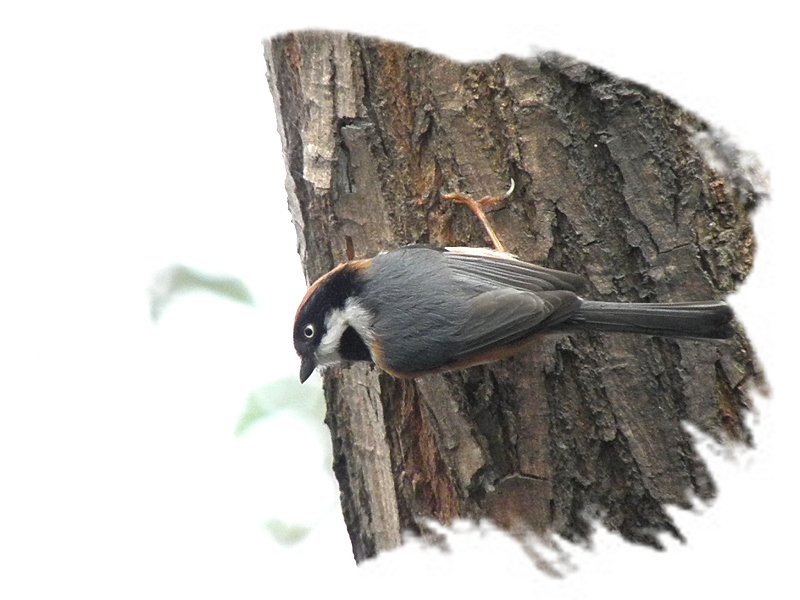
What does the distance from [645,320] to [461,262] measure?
651 mm

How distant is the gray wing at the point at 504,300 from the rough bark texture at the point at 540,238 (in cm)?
7

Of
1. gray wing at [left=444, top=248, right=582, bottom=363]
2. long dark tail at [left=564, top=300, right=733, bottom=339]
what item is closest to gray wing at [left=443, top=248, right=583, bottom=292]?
gray wing at [left=444, top=248, right=582, bottom=363]

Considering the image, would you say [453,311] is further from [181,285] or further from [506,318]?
[181,285]

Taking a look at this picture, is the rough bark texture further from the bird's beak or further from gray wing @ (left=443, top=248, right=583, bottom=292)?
the bird's beak

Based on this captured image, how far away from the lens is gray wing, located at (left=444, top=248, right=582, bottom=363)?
8.24 ft

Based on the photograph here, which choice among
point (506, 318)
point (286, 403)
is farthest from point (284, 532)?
point (506, 318)

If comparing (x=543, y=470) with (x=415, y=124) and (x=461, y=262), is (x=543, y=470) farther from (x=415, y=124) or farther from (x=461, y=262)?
(x=415, y=124)

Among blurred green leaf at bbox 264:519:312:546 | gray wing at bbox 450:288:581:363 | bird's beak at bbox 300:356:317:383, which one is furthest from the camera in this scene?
blurred green leaf at bbox 264:519:312:546

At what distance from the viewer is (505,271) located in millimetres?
2617

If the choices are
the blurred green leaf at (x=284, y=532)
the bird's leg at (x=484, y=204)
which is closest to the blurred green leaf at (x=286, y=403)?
the blurred green leaf at (x=284, y=532)

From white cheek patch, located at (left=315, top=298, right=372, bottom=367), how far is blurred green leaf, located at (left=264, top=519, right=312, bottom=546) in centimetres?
151

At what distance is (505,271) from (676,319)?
0.58 meters

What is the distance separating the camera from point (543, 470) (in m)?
2.57

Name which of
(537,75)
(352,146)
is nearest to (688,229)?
A: (537,75)
